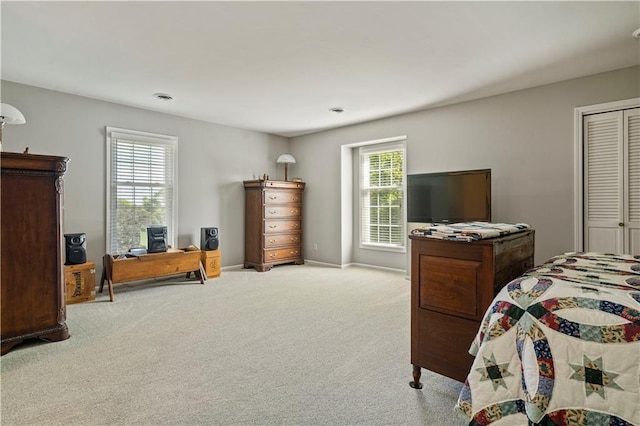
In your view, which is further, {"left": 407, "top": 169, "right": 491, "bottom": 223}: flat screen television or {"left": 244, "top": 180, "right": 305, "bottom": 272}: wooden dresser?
{"left": 244, "top": 180, "right": 305, "bottom": 272}: wooden dresser

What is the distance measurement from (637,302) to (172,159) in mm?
5228

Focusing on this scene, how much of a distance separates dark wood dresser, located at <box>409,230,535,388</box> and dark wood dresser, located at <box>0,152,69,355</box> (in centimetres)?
283

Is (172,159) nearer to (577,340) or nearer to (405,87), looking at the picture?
(405,87)

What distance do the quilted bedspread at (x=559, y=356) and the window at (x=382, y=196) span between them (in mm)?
3991

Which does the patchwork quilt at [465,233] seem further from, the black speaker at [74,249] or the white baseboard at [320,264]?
the white baseboard at [320,264]

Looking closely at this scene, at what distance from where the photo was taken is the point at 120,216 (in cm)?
452

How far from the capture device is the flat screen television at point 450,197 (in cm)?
387

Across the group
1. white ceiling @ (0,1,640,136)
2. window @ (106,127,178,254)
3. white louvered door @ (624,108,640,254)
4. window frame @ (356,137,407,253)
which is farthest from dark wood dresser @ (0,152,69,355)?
white louvered door @ (624,108,640,254)

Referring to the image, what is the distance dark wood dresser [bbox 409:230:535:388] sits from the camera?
1.70 m

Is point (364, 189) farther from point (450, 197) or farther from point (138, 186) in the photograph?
point (138, 186)

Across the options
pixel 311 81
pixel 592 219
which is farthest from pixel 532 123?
pixel 311 81

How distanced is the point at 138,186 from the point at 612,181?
5.71 m

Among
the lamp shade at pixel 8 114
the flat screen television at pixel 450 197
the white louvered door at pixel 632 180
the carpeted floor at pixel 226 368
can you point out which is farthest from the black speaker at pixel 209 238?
the white louvered door at pixel 632 180

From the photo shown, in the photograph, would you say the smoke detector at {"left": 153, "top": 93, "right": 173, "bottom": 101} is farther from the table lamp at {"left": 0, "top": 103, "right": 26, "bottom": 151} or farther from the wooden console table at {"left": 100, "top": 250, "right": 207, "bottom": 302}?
the wooden console table at {"left": 100, "top": 250, "right": 207, "bottom": 302}
